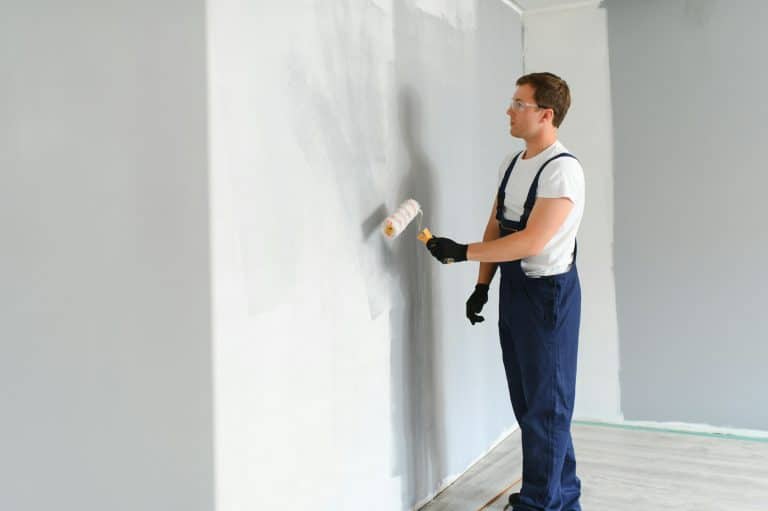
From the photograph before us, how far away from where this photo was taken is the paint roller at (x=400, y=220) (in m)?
2.11

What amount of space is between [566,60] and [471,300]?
5.44 feet

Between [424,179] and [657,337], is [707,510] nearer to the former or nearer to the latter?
[657,337]

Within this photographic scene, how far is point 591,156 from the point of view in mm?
3506

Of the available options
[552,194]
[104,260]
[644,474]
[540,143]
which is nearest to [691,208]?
[644,474]

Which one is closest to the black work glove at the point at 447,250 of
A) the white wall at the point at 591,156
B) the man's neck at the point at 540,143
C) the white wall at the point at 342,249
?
the white wall at the point at 342,249

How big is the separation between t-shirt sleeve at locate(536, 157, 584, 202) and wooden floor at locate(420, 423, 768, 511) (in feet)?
3.68

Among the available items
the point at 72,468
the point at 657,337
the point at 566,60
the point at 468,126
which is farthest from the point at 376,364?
the point at 566,60

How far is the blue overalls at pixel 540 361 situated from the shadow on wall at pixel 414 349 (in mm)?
310

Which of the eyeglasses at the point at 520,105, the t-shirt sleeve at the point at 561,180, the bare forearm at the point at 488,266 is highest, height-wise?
the eyeglasses at the point at 520,105

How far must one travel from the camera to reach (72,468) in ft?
4.81

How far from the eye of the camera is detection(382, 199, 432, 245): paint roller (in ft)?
6.91

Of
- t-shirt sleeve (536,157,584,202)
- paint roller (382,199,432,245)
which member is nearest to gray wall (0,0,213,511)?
paint roller (382,199,432,245)

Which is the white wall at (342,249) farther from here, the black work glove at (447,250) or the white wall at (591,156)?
the white wall at (591,156)

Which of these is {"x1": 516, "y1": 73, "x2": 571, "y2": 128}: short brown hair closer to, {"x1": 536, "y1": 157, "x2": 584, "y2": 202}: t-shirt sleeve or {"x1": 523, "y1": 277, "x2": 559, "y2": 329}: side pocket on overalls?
{"x1": 536, "y1": 157, "x2": 584, "y2": 202}: t-shirt sleeve
